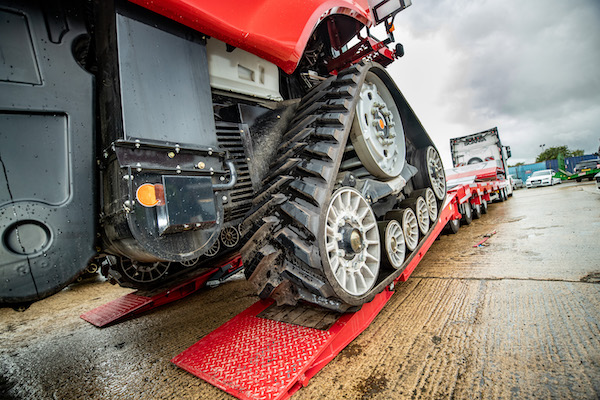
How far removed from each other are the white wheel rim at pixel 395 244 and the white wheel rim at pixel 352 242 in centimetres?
25

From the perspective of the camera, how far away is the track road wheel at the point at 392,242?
248 centimetres

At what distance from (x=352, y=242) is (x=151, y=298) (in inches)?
114

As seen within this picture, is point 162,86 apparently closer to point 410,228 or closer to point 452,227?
point 410,228

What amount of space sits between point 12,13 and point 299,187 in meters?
1.63

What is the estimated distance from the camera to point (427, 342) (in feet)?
6.15

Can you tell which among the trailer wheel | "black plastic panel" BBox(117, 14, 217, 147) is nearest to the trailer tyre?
the trailer wheel

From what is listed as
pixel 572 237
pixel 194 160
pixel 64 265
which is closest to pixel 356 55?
pixel 194 160

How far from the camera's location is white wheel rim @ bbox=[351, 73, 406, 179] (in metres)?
2.51

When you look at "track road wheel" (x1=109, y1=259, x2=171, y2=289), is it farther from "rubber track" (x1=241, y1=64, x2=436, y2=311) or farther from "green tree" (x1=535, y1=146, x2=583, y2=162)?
"green tree" (x1=535, y1=146, x2=583, y2=162)

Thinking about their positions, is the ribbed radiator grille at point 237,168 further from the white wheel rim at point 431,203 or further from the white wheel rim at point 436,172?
the white wheel rim at point 436,172

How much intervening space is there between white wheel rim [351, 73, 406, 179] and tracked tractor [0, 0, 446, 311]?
122 millimetres

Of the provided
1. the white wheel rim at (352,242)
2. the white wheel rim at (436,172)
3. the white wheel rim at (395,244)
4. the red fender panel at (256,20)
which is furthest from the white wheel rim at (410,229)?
the red fender panel at (256,20)

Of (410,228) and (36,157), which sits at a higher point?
(36,157)

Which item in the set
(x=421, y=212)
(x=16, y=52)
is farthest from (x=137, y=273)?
(x=421, y=212)
